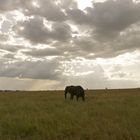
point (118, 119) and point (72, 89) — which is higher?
point (72, 89)

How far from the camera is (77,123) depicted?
1373 centimetres

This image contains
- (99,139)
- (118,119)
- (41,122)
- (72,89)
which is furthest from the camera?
(72,89)

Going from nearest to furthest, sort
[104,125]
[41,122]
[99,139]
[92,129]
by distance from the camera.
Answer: [99,139] → [92,129] → [104,125] → [41,122]

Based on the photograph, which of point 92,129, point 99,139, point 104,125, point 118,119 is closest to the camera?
point 99,139

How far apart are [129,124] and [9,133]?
186 inches

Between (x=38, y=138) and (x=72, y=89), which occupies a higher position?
(x=72, y=89)

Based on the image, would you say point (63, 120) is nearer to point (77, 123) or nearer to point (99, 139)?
point (77, 123)

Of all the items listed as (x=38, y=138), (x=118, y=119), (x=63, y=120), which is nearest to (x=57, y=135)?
(x=38, y=138)

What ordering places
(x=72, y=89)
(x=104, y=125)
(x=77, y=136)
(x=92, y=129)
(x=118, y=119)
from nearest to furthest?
(x=77, y=136) < (x=92, y=129) < (x=104, y=125) < (x=118, y=119) < (x=72, y=89)

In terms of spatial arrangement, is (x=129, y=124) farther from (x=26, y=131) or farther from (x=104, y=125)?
(x=26, y=131)

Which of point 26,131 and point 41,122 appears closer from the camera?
point 26,131

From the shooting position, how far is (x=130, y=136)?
34.7ft

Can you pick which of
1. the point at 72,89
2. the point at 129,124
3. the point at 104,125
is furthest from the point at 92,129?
the point at 72,89

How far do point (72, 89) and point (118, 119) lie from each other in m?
20.7
